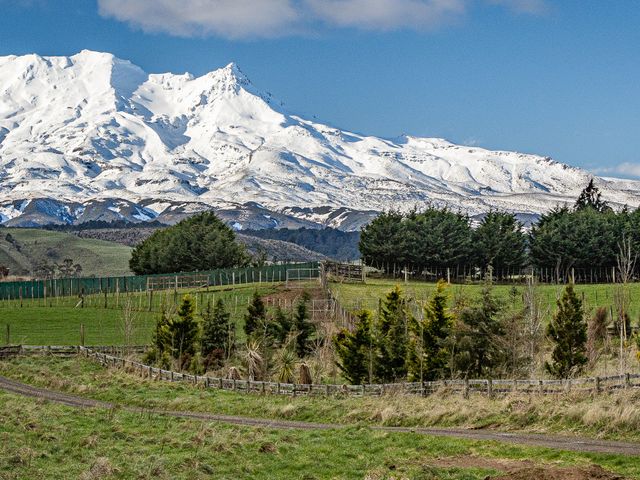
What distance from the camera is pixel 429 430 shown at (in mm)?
29891

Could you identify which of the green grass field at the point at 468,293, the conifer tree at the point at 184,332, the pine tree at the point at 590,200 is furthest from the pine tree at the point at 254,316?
the pine tree at the point at 590,200

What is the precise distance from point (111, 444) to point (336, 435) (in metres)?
6.36

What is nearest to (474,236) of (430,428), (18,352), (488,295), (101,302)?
(101,302)

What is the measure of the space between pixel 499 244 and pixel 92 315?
51.6 meters

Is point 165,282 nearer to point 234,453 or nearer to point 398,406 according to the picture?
A: point 398,406

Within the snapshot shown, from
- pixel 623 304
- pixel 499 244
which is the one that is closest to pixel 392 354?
pixel 623 304

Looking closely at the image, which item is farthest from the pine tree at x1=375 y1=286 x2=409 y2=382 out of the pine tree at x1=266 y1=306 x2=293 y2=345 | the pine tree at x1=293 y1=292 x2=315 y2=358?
the pine tree at x1=266 y1=306 x2=293 y2=345

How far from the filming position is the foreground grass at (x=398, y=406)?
27250 mm

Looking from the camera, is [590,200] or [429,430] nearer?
[429,430]

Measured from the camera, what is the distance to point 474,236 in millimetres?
126875

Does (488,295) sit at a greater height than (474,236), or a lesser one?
lesser

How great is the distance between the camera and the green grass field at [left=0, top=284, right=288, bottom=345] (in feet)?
254

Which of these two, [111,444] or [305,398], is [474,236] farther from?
[111,444]

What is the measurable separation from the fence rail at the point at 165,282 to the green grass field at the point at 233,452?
241 feet
